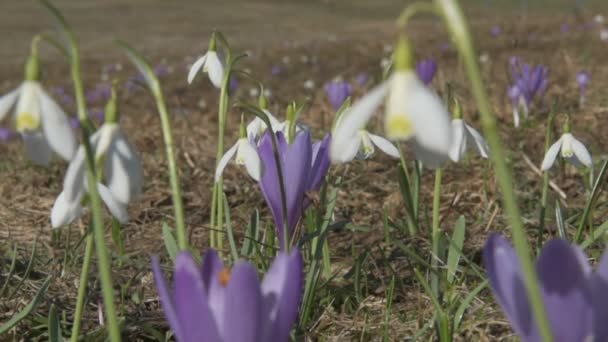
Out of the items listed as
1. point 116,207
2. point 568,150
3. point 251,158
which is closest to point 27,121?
point 116,207

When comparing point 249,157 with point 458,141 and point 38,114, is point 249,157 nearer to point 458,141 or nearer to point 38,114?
point 458,141

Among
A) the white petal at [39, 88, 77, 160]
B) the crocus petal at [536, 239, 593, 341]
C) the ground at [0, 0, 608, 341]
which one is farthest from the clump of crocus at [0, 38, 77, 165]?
the crocus petal at [536, 239, 593, 341]

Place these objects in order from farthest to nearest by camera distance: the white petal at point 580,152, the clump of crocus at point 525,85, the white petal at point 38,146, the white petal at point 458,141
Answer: the clump of crocus at point 525,85 → the white petal at point 580,152 → the white petal at point 458,141 → the white petal at point 38,146

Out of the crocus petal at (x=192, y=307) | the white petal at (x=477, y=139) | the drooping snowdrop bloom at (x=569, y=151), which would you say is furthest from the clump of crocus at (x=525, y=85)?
the crocus petal at (x=192, y=307)

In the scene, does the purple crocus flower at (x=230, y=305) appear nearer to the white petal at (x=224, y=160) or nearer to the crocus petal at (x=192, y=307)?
the crocus petal at (x=192, y=307)

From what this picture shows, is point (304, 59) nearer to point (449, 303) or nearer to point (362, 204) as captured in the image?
point (362, 204)

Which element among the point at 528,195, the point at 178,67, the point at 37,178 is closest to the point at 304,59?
the point at 178,67
